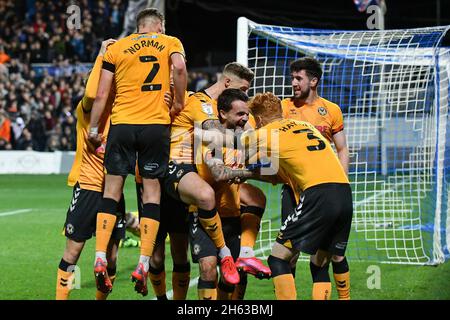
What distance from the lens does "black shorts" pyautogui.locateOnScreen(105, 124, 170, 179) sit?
321 inches

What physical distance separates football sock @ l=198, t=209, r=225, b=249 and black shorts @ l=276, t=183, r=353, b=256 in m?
0.64

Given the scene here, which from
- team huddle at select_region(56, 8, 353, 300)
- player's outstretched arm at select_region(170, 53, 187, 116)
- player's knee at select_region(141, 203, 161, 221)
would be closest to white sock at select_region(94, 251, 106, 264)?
team huddle at select_region(56, 8, 353, 300)

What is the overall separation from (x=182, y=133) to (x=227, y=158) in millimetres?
500

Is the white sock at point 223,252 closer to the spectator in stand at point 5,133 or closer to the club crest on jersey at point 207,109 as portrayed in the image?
the club crest on jersey at point 207,109

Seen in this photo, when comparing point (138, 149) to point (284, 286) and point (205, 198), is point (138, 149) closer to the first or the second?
point (205, 198)

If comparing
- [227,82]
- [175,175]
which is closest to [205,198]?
[175,175]

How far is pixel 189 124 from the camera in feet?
27.1

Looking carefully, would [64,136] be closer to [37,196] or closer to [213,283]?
[37,196]

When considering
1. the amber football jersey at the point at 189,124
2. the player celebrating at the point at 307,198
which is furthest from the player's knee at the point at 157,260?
the player celebrating at the point at 307,198

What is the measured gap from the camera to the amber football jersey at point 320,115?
905 cm

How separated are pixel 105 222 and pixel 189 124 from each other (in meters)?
1.17

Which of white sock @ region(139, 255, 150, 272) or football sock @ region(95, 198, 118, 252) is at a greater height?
football sock @ region(95, 198, 118, 252)

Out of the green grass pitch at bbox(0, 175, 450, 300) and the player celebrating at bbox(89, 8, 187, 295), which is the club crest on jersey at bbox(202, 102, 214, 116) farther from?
the green grass pitch at bbox(0, 175, 450, 300)

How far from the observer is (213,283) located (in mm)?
7957
